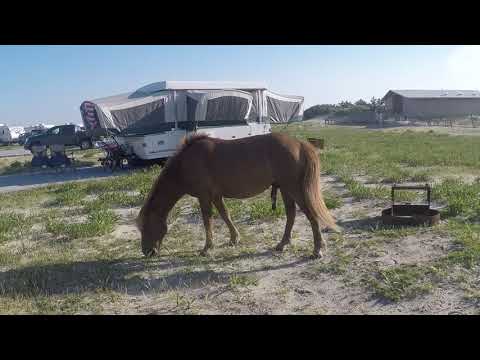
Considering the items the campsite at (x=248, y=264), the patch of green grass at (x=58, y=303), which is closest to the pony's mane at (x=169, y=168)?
the campsite at (x=248, y=264)

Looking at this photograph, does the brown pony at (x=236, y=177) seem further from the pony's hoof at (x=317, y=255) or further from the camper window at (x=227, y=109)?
the camper window at (x=227, y=109)

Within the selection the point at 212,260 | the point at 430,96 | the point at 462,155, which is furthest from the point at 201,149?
the point at 430,96

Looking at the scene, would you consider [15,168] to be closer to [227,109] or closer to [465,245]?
[227,109]

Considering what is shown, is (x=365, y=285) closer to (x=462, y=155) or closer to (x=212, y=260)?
(x=212, y=260)

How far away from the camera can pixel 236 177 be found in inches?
230

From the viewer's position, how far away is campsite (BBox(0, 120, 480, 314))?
4.20m

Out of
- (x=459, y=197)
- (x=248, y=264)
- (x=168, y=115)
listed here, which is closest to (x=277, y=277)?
(x=248, y=264)

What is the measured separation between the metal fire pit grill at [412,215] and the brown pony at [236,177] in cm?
166

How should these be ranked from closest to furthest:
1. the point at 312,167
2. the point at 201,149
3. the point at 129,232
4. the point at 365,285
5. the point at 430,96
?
the point at 365,285 < the point at 312,167 < the point at 201,149 < the point at 129,232 < the point at 430,96

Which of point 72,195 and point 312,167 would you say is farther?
point 72,195

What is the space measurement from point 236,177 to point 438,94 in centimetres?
6021

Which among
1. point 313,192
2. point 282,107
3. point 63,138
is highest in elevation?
point 282,107
